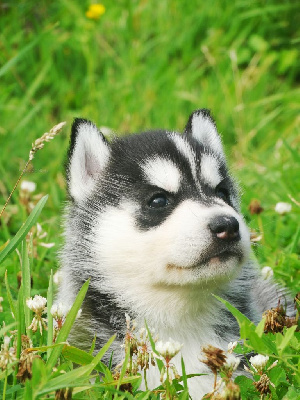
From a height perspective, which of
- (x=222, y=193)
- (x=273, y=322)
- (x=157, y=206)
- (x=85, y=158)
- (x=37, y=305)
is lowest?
(x=273, y=322)

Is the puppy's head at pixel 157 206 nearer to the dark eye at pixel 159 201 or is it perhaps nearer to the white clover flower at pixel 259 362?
the dark eye at pixel 159 201

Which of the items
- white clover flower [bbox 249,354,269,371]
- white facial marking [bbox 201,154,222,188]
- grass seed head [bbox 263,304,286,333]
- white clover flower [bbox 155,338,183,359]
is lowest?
white clover flower [bbox 249,354,269,371]

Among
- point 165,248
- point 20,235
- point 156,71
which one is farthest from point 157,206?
point 156,71

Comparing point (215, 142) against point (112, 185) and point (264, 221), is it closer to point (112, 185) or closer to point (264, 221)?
point (112, 185)

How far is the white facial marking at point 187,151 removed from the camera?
351 centimetres

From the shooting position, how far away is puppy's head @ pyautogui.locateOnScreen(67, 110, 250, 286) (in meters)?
3.12

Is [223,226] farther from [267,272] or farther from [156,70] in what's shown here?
[156,70]

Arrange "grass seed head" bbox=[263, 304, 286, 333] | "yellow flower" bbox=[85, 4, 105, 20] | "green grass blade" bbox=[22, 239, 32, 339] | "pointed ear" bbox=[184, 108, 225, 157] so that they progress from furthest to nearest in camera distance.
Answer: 1. "yellow flower" bbox=[85, 4, 105, 20]
2. "pointed ear" bbox=[184, 108, 225, 157]
3. "grass seed head" bbox=[263, 304, 286, 333]
4. "green grass blade" bbox=[22, 239, 32, 339]

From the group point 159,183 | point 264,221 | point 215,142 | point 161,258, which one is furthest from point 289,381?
point 264,221

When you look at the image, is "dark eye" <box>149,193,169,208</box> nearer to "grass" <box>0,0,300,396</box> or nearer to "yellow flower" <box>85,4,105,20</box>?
"grass" <box>0,0,300,396</box>

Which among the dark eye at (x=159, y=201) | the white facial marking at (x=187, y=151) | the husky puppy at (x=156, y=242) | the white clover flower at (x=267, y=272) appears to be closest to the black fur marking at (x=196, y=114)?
the husky puppy at (x=156, y=242)

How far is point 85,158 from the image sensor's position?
12.3ft

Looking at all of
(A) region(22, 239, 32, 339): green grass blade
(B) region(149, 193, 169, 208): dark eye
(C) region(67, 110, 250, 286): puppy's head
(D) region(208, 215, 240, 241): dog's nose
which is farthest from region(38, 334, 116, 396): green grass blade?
(B) region(149, 193, 169, 208): dark eye

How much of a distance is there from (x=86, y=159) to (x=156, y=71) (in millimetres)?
4199
